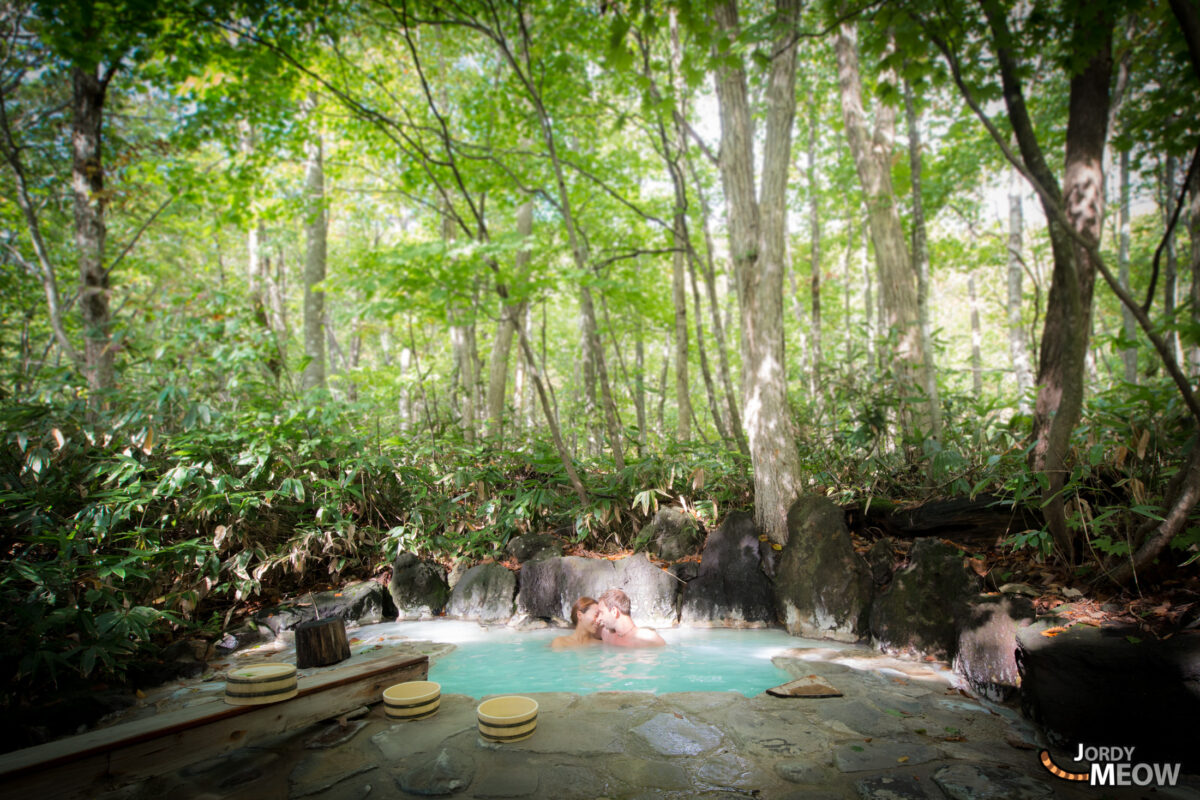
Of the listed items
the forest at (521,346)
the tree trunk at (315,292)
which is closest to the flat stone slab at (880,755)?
the forest at (521,346)

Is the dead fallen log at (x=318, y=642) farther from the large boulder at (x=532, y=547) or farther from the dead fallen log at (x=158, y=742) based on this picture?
the large boulder at (x=532, y=547)

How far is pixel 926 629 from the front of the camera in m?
3.77

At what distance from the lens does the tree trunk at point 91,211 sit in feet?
17.7

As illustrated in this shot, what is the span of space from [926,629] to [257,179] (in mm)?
8337

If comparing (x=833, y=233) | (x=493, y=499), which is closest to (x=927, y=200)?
(x=833, y=233)

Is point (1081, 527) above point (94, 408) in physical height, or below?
below

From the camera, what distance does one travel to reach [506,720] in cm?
252

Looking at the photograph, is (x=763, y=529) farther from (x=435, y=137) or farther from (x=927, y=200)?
(x=927, y=200)

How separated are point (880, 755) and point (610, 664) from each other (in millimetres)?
2213

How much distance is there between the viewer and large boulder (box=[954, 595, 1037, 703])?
119 inches

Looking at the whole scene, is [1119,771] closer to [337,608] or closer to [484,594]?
[484,594]

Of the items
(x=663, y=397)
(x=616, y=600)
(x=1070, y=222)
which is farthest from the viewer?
(x=663, y=397)

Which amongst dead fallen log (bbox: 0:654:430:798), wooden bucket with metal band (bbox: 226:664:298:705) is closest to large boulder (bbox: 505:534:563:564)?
dead fallen log (bbox: 0:654:430:798)

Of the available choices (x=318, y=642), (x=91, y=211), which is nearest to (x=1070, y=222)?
(x=318, y=642)
